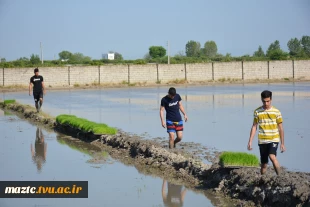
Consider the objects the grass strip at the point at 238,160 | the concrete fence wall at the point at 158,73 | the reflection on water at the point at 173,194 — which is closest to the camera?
the reflection on water at the point at 173,194

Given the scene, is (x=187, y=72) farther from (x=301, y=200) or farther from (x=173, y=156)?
(x=301, y=200)

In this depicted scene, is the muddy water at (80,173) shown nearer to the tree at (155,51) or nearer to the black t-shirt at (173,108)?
the black t-shirt at (173,108)

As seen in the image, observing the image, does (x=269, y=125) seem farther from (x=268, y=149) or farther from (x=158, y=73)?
(x=158, y=73)

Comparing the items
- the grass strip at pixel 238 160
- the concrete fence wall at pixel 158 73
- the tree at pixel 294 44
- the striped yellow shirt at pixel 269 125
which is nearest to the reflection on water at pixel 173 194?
the grass strip at pixel 238 160

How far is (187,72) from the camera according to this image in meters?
52.5

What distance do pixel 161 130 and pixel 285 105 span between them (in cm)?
898

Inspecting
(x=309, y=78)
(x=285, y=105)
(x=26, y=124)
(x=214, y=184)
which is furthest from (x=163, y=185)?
(x=309, y=78)

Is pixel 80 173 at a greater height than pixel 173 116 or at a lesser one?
lesser

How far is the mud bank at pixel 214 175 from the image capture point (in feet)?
25.4

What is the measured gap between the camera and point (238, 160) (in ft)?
30.1

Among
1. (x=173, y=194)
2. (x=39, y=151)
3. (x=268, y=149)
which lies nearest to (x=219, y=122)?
(x=39, y=151)

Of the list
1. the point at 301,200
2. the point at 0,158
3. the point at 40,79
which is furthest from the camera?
the point at 40,79

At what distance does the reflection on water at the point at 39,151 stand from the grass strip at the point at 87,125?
0.91 metres

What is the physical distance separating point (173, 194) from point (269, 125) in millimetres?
1849
